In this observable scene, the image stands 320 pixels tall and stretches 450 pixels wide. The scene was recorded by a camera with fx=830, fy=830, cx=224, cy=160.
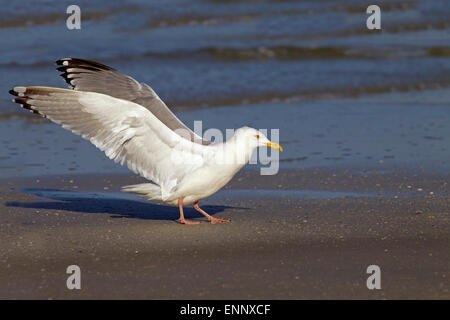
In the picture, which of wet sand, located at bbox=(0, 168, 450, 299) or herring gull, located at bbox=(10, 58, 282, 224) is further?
herring gull, located at bbox=(10, 58, 282, 224)

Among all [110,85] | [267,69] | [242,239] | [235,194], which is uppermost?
[267,69]

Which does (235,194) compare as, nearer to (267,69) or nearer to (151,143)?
(151,143)

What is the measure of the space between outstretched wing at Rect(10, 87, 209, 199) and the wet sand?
0.51 metres

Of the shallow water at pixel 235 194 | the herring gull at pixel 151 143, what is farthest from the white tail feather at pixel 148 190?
the shallow water at pixel 235 194

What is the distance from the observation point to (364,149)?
10.3 meters

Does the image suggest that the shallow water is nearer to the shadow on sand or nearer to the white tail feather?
the shadow on sand

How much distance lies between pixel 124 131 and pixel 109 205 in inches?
43.6

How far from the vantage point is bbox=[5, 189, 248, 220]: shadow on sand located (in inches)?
312

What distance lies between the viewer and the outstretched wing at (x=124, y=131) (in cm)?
725

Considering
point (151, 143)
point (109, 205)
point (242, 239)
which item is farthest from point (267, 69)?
point (242, 239)

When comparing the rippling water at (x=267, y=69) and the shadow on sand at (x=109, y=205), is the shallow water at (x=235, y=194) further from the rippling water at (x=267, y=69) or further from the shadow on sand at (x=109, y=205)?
the rippling water at (x=267, y=69)

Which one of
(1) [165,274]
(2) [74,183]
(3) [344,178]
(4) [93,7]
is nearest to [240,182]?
(3) [344,178]

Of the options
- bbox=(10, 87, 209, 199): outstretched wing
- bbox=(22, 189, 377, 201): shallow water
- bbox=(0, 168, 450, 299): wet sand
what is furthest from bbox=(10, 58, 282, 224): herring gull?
bbox=(22, 189, 377, 201): shallow water

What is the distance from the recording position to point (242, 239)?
22.5ft
